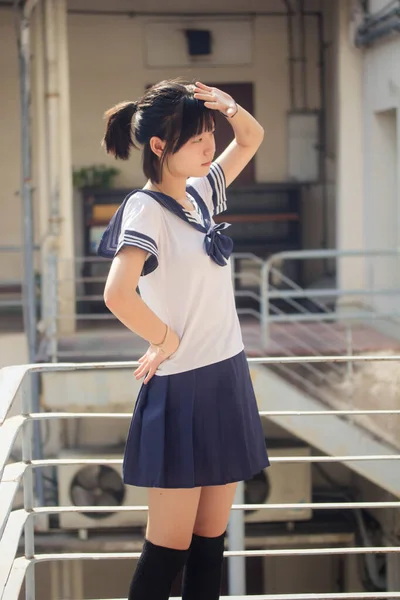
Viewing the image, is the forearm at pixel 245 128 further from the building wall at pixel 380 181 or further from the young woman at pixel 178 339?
the building wall at pixel 380 181

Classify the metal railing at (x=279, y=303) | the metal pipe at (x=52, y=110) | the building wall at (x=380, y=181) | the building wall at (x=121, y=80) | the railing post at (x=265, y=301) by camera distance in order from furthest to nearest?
1. the building wall at (x=121, y=80)
2. the building wall at (x=380, y=181)
3. the metal pipe at (x=52, y=110)
4. the metal railing at (x=279, y=303)
5. the railing post at (x=265, y=301)

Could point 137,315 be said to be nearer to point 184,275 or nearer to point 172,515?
point 184,275

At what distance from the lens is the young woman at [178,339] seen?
2.00 metres

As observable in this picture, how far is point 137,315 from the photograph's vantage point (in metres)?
1.96

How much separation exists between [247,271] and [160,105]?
22.5ft

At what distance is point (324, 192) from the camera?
942cm

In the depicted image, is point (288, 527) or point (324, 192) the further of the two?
point (324, 192)

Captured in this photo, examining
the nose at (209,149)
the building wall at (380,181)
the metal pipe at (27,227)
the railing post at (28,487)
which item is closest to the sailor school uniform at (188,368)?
Result: the nose at (209,149)

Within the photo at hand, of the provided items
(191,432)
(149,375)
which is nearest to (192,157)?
(149,375)

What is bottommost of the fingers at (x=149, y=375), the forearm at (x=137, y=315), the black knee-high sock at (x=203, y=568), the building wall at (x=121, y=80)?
the black knee-high sock at (x=203, y=568)

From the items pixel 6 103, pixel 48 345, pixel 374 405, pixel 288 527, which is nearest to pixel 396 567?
pixel 288 527

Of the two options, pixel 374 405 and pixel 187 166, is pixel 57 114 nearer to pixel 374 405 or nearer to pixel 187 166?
pixel 374 405

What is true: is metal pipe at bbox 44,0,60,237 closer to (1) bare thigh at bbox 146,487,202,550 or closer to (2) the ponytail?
(2) the ponytail

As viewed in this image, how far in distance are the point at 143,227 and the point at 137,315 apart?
0.57ft
